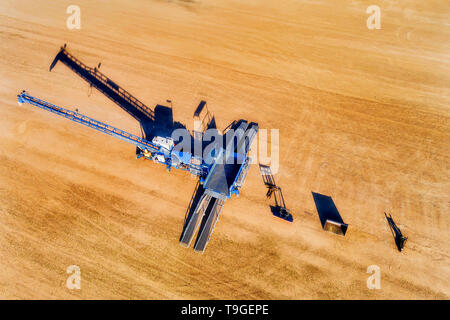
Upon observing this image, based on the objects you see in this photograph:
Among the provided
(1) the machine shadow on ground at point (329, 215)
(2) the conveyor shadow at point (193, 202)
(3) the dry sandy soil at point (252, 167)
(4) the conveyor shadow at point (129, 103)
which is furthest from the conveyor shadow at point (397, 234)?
(4) the conveyor shadow at point (129, 103)

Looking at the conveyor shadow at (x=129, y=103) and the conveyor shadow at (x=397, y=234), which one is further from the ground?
the conveyor shadow at (x=129, y=103)

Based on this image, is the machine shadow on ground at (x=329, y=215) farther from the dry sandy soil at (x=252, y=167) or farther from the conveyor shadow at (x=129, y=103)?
the conveyor shadow at (x=129, y=103)

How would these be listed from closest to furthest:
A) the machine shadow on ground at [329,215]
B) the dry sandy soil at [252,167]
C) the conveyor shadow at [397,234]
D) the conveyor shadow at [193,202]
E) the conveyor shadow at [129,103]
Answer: the conveyor shadow at [397,234]
the dry sandy soil at [252,167]
the machine shadow on ground at [329,215]
the conveyor shadow at [193,202]
the conveyor shadow at [129,103]

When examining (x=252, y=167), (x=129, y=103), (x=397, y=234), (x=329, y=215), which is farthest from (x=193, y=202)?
(x=397, y=234)

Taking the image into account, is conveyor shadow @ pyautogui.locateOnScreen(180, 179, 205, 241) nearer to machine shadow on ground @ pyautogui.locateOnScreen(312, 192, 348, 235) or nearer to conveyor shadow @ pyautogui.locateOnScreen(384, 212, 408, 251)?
machine shadow on ground @ pyautogui.locateOnScreen(312, 192, 348, 235)

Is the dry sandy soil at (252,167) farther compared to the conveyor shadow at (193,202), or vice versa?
the conveyor shadow at (193,202)

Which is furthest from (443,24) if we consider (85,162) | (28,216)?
(28,216)

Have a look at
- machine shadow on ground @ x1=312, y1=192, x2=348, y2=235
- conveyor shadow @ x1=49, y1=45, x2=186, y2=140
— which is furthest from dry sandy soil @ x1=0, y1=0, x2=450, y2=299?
conveyor shadow @ x1=49, y1=45, x2=186, y2=140

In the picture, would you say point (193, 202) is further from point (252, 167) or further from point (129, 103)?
point (129, 103)
